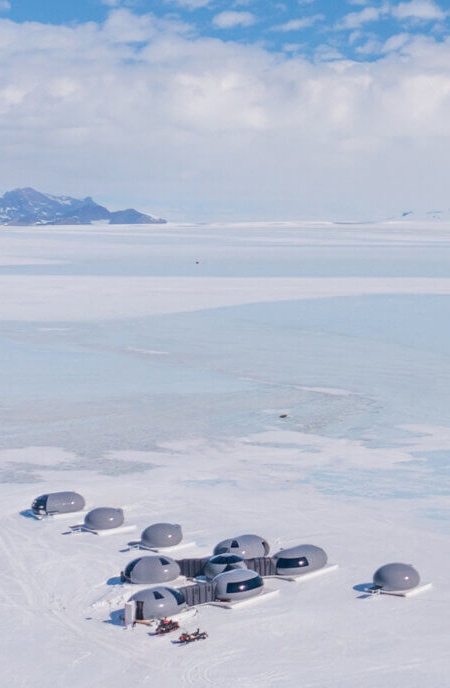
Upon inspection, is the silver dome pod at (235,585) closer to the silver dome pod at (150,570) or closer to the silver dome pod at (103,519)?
the silver dome pod at (150,570)

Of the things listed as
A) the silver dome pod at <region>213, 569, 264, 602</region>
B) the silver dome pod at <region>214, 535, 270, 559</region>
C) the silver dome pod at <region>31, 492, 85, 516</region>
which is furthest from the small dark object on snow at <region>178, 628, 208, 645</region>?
the silver dome pod at <region>31, 492, 85, 516</region>

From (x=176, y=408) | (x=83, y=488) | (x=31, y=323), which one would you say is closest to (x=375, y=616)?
(x=83, y=488)

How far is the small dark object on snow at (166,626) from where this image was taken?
9297 millimetres

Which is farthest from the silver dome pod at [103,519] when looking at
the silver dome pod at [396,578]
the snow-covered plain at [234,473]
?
the silver dome pod at [396,578]

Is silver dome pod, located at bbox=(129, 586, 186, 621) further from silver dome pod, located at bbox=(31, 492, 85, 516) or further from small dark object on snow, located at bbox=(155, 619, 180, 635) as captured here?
silver dome pod, located at bbox=(31, 492, 85, 516)

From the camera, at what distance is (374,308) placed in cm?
3375

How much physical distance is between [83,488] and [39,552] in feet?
8.25

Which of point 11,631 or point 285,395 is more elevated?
point 285,395

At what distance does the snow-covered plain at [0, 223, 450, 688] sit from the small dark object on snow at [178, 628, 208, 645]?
0.28 feet

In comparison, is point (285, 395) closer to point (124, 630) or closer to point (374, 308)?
point (124, 630)

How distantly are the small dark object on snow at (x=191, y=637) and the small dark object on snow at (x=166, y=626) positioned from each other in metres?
0.18

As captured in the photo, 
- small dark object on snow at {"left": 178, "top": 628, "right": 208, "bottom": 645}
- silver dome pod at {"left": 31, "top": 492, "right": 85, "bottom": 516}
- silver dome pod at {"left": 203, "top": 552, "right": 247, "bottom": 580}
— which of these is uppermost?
silver dome pod at {"left": 31, "top": 492, "right": 85, "bottom": 516}

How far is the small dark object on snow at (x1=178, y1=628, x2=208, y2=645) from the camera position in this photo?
9.05 meters

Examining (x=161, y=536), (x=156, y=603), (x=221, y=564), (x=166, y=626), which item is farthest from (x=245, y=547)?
(x=166, y=626)
